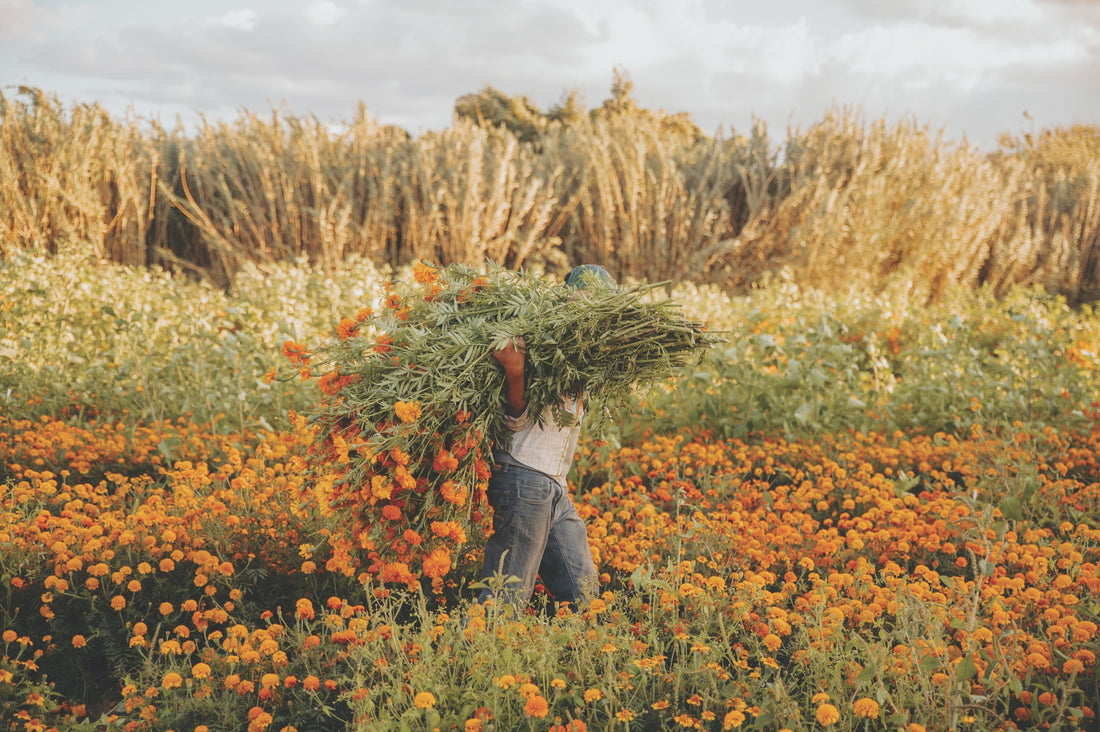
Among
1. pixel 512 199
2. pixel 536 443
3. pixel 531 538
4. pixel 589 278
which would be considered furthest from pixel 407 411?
pixel 512 199

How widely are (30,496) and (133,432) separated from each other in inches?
41.3

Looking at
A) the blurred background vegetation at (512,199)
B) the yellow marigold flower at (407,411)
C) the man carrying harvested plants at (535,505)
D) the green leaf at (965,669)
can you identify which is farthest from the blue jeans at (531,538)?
the blurred background vegetation at (512,199)

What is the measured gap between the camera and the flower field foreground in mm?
2133

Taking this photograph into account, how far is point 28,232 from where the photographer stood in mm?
7824

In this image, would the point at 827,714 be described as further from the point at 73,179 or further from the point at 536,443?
the point at 73,179

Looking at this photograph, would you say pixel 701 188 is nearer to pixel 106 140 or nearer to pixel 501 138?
pixel 501 138

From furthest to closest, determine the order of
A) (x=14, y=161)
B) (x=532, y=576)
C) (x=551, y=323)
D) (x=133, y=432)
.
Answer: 1. (x=14, y=161)
2. (x=133, y=432)
3. (x=532, y=576)
4. (x=551, y=323)

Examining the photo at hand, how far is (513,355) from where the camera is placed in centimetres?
259

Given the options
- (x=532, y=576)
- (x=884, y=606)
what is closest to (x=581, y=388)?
(x=532, y=576)

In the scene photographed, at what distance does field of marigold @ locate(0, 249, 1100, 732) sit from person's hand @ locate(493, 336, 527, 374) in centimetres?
51

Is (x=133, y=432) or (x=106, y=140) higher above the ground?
(x=106, y=140)

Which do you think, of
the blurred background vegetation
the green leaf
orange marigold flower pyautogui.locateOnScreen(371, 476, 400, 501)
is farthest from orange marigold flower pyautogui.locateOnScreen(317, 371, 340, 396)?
the blurred background vegetation

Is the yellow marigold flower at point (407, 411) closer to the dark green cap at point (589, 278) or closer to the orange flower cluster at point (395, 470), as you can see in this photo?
the orange flower cluster at point (395, 470)

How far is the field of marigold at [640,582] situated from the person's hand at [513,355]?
1.67ft
